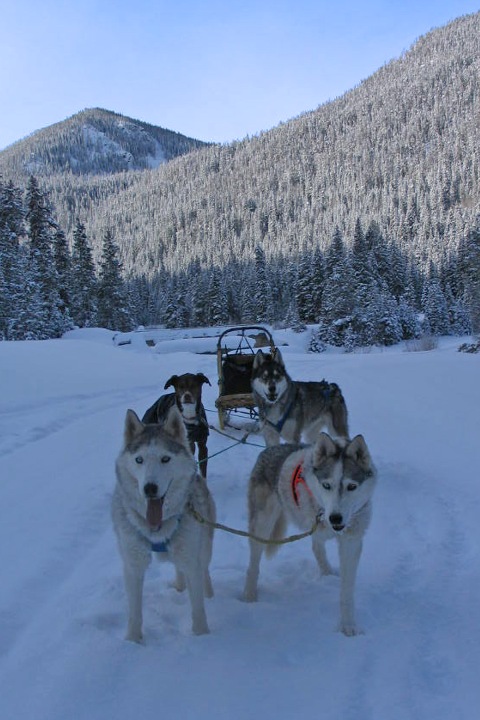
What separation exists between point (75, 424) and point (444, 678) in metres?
7.41

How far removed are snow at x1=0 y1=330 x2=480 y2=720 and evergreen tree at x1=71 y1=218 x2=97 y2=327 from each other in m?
35.9

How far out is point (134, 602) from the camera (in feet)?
9.36

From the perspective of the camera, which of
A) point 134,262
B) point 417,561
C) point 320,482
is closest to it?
point 320,482

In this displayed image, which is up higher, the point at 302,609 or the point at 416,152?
the point at 416,152

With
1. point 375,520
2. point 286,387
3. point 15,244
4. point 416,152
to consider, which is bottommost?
point 375,520

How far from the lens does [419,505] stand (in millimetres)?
4965

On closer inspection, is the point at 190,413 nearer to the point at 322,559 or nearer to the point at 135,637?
the point at 322,559

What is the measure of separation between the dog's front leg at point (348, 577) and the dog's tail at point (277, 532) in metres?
0.62

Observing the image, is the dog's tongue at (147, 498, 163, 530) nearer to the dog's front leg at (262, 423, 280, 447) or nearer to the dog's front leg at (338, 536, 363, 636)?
the dog's front leg at (338, 536, 363, 636)

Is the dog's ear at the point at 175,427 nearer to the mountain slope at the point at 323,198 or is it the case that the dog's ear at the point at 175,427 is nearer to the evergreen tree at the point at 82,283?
the evergreen tree at the point at 82,283

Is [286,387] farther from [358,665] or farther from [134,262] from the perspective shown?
[134,262]

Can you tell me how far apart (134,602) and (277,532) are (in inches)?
47.5

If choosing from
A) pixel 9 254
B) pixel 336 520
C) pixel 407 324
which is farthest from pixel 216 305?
pixel 336 520

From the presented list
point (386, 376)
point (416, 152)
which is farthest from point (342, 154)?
point (386, 376)
